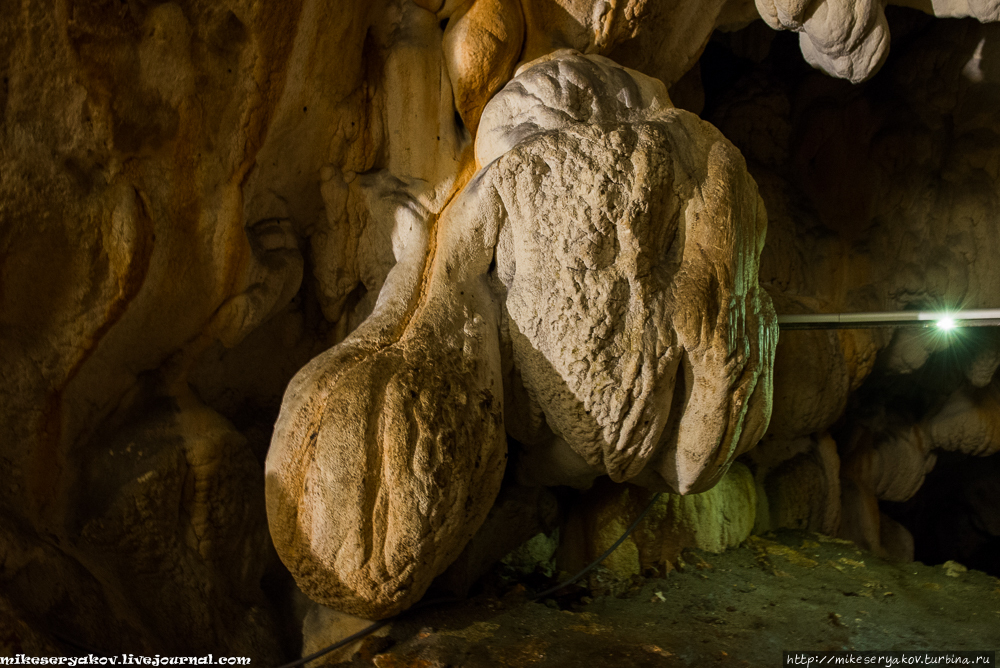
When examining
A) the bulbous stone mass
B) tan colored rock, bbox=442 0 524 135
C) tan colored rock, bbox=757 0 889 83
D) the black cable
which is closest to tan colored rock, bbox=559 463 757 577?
the black cable

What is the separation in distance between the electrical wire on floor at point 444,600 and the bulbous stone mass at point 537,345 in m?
0.20

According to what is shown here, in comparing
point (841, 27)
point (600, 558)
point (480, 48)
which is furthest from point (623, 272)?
point (600, 558)

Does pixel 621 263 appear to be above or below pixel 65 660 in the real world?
above

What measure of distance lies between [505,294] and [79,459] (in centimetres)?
139

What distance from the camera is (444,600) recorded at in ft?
7.63

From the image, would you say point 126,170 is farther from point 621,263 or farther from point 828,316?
point 828,316

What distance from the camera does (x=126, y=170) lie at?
6.33ft

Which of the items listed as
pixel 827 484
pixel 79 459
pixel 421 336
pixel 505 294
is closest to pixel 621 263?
pixel 505 294

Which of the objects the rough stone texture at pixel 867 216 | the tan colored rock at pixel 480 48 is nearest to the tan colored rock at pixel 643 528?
the rough stone texture at pixel 867 216

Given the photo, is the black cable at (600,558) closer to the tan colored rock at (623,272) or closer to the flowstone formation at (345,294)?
the flowstone formation at (345,294)

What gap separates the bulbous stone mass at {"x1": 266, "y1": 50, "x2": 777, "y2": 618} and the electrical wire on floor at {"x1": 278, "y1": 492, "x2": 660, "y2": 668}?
7.8 inches

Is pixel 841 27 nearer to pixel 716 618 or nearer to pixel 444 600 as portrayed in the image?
pixel 716 618

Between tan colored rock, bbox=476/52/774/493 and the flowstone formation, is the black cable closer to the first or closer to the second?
the flowstone formation

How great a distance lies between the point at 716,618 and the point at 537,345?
1197mm
